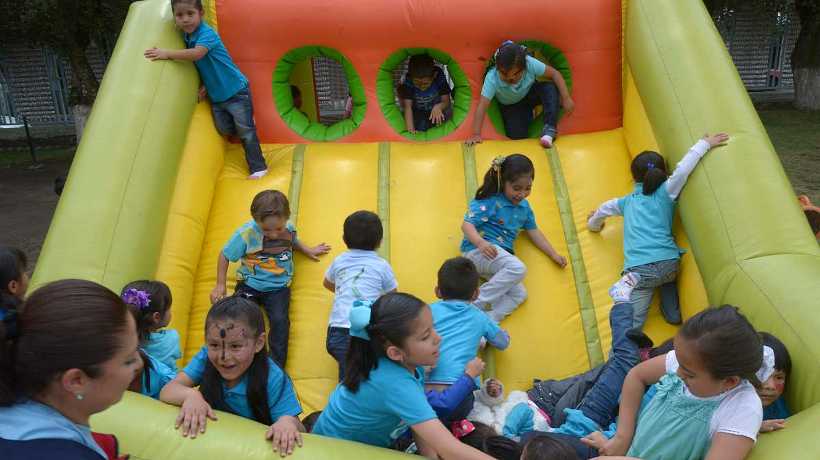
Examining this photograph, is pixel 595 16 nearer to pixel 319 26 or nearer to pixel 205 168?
pixel 319 26

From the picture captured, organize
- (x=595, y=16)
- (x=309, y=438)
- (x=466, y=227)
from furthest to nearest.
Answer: (x=595, y=16), (x=466, y=227), (x=309, y=438)

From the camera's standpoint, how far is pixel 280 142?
14.3 ft

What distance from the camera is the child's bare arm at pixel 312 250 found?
11.3ft

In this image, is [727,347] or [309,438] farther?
[309,438]

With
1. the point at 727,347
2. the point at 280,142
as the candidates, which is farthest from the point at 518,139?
the point at 727,347

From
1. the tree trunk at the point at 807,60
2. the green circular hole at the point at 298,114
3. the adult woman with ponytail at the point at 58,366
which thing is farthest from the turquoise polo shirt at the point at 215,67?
the tree trunk at the point at 807,60

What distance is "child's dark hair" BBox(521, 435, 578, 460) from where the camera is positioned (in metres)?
1.79

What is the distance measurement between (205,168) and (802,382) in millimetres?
2936

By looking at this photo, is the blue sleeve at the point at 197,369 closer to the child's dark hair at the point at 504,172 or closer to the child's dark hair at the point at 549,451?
the child's dark hair at the point at 549,451

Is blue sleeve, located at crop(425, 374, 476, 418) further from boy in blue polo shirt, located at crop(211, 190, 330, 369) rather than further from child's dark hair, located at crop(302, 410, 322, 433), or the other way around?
boy in blue polo shirt, located at crop(211, 190, 330, 369)

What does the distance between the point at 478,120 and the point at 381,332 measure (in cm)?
242

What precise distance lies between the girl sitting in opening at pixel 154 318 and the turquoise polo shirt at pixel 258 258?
2.17 ft

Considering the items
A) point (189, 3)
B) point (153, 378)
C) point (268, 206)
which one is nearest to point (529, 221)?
point (268, 206)

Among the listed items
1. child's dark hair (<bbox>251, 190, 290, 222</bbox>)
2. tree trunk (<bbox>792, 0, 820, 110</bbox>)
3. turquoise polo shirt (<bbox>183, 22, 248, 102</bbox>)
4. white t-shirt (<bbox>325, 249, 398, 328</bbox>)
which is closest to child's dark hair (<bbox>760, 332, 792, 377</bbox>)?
white t-shirt (<bbox>325, 249, 398, 328</bbox>)
